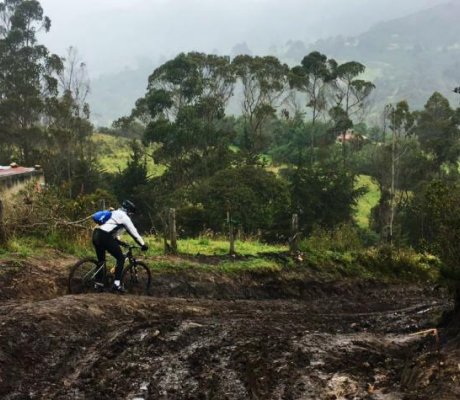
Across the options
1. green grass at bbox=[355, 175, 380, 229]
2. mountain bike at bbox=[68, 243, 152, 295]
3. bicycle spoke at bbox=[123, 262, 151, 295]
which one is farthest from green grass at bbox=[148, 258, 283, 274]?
green grass at bbox=[355, 175, 380, 229]

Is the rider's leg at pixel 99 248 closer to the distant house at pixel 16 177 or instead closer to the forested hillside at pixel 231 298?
the forested hillside at pixel 231 298

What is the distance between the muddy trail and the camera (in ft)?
23.4

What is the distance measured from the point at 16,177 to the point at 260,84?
96.3 feet

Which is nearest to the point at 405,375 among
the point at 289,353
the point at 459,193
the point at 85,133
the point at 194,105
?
the point at 289,353

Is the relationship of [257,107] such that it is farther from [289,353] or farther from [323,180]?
[289,353]

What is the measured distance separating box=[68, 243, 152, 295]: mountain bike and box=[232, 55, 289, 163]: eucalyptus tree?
39.2 m

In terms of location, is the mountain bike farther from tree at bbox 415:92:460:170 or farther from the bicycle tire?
tree at bbox 415:92:460:170

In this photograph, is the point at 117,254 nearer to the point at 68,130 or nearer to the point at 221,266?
the point at 221,266

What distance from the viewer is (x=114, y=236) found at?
1159 centimetres

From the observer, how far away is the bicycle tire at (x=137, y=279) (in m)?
12.6

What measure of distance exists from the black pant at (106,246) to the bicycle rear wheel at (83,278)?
0.16 meters

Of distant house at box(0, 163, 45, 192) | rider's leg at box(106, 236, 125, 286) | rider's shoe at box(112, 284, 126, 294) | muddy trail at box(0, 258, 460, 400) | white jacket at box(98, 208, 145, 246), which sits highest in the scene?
distant house at box(0, 163, 45, 192)

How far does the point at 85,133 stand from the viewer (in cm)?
5494

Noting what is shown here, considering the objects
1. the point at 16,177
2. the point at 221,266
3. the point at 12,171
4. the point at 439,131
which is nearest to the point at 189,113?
the point at 12,171
